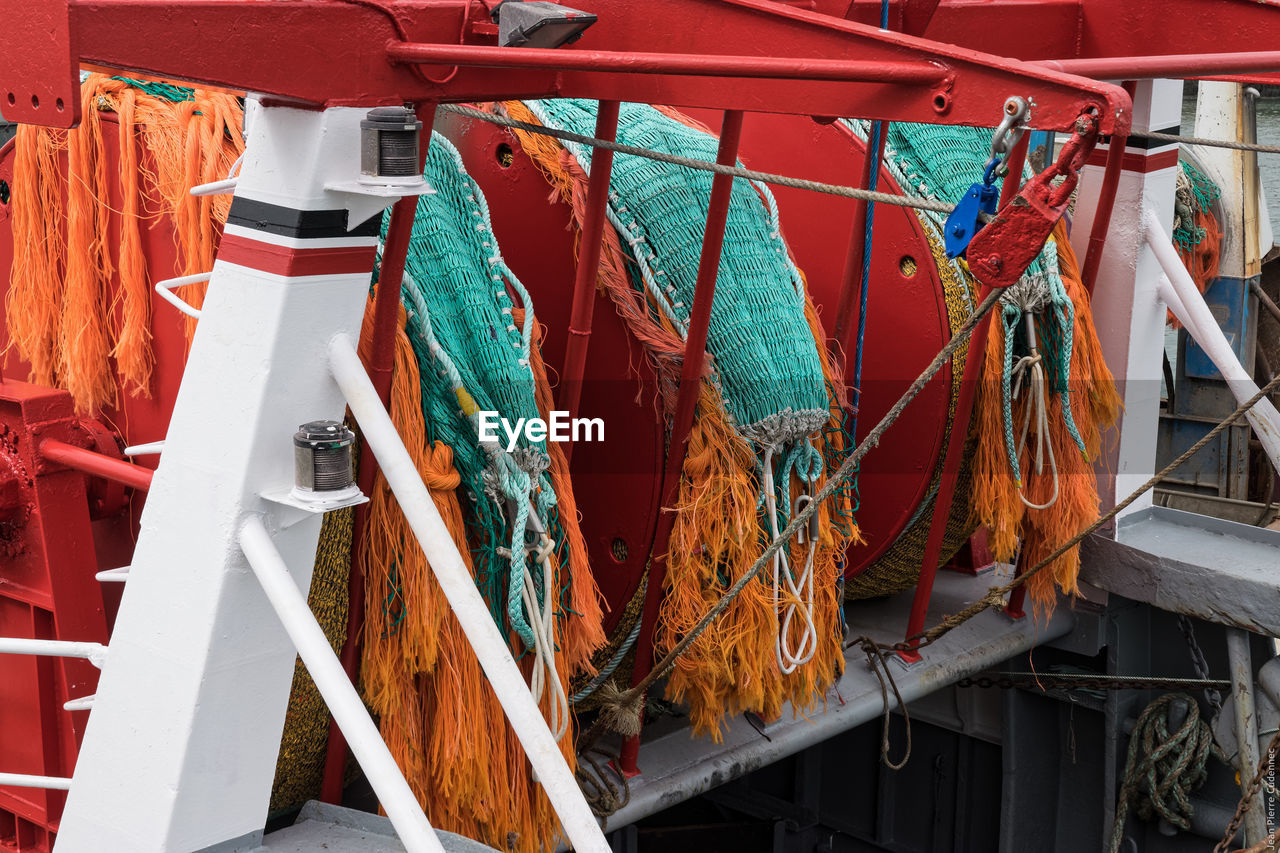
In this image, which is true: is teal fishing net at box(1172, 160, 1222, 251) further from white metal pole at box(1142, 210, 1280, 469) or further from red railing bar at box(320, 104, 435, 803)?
red railing bar at box(320, 104, 435, 803)

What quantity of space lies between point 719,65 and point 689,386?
52.4 inches

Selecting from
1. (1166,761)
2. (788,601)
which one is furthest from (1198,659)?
(788,601)

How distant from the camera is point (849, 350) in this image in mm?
4203

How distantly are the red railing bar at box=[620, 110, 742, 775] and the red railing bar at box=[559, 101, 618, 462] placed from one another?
233mm

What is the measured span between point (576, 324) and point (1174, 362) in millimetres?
4846

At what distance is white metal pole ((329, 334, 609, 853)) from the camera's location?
2510 millimetres

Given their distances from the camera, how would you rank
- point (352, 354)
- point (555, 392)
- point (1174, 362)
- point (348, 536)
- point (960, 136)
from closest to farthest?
point (352, 354), point (348, 536), point (555, 392), point (960, 136), point (1174, 362)

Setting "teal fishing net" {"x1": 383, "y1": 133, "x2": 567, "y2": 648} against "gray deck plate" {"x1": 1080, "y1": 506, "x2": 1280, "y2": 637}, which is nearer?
"teal fishing net" {"x1": 383, "y1": 133, "x2": 567, "y2": 648}

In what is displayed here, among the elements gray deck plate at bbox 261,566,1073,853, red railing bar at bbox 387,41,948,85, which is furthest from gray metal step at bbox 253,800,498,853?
red railing bar at bbox 387,41,948,85

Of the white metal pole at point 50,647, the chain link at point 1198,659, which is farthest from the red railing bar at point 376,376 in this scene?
the chain link at point 1198,659

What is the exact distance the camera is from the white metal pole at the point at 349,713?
2.39m

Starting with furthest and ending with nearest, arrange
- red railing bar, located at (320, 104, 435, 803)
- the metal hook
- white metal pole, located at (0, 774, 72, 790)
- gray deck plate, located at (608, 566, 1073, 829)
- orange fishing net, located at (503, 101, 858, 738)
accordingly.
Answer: gray deck plate, located at (608, 566, 1073, 829) < orange fishing net, located at (503, 101, 858, 738) < white metal pole, located at (0, 774, 72, 790) < red railing bar, located at (320, 104, 435, 803) < the metal hook

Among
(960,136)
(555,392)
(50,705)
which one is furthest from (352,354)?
(960,136)

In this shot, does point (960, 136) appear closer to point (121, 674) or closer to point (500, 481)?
point (500, 481)
